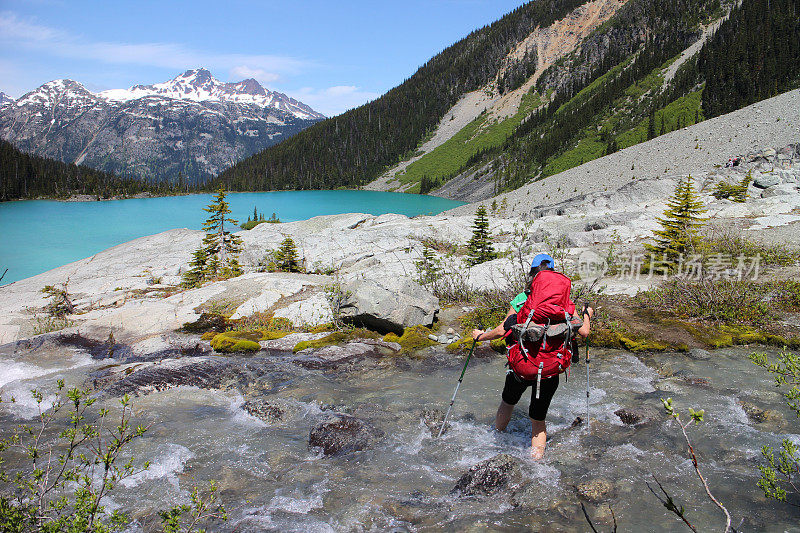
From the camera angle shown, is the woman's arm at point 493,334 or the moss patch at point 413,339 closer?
the woman's arm at point 493,334

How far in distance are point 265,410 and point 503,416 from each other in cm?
375

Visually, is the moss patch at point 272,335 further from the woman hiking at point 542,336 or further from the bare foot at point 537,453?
the bare foot at point 537,453

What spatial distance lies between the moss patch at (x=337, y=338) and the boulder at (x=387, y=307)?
305mm

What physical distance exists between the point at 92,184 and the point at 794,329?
138 m

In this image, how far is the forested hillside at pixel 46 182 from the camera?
10169 centimetres

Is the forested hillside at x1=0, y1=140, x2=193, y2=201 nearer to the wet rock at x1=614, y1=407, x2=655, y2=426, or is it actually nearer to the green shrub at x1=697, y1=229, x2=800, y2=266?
the green shrub at x1=697, y1=229, x2=800, y2=266

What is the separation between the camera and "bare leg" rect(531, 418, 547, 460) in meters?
5.16

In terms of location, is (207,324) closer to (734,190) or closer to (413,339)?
(413,339)

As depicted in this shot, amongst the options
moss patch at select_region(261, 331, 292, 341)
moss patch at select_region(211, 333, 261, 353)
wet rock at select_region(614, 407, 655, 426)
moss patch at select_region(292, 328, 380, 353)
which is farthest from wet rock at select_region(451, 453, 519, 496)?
moss patch at select_region(261, 331, 292, 341)

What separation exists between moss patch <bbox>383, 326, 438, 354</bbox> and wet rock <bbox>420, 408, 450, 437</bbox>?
8.58 feet

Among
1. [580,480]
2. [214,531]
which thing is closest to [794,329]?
[580,480]

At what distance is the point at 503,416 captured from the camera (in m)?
5.73

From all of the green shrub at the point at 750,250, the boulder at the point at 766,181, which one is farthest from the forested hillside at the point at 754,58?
the green shrub at the point at 750,250

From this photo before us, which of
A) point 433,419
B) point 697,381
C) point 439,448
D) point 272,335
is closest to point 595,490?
point 439,448
